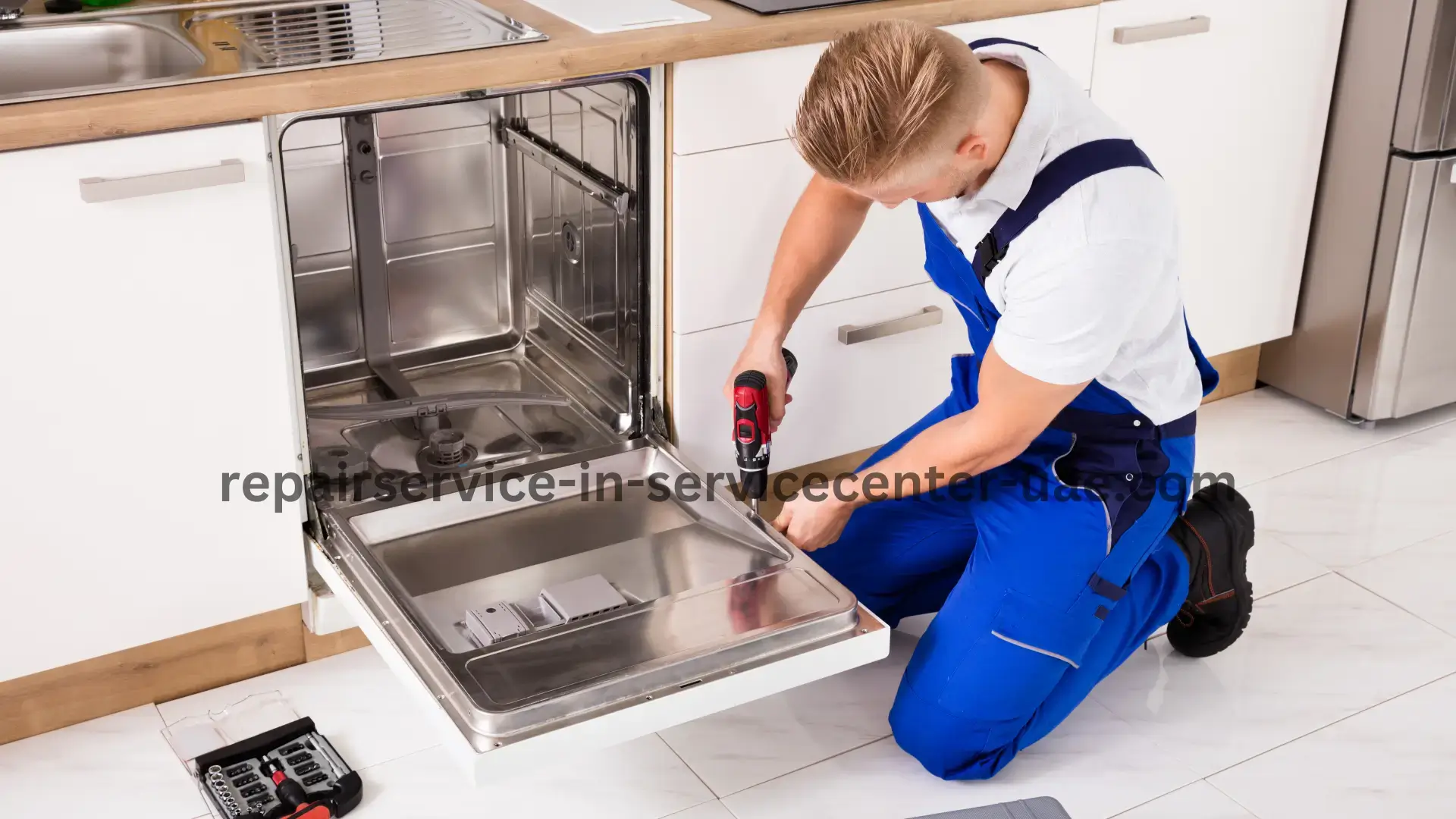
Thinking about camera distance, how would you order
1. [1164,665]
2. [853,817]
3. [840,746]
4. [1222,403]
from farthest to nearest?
[1222,403], [1164,665], [840,746], [853,817]

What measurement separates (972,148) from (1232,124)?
1.10 metres

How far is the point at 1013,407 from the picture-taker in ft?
5.08

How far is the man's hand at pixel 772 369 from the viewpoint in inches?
72.1

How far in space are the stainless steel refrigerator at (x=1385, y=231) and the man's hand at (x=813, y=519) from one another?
3.74ft

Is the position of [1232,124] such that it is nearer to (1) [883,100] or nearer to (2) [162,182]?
(1) [883,100]

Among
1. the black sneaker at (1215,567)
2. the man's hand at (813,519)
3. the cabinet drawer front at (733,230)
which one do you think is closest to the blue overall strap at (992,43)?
the cabinet drawer front at (733,230)

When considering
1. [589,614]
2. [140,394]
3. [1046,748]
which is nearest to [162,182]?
[140,394]

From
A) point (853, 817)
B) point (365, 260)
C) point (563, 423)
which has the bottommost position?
point (853, 817)

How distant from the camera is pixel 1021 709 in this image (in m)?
1.76

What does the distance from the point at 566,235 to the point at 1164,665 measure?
3.50 ft

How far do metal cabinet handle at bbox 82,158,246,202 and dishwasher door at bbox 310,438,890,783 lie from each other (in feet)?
1.47

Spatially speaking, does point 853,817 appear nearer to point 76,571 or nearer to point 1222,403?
point 76,571

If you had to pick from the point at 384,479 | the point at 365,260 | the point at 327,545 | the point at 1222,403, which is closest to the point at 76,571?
the point at 327,545

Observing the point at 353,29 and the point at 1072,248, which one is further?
the point at 353,29
